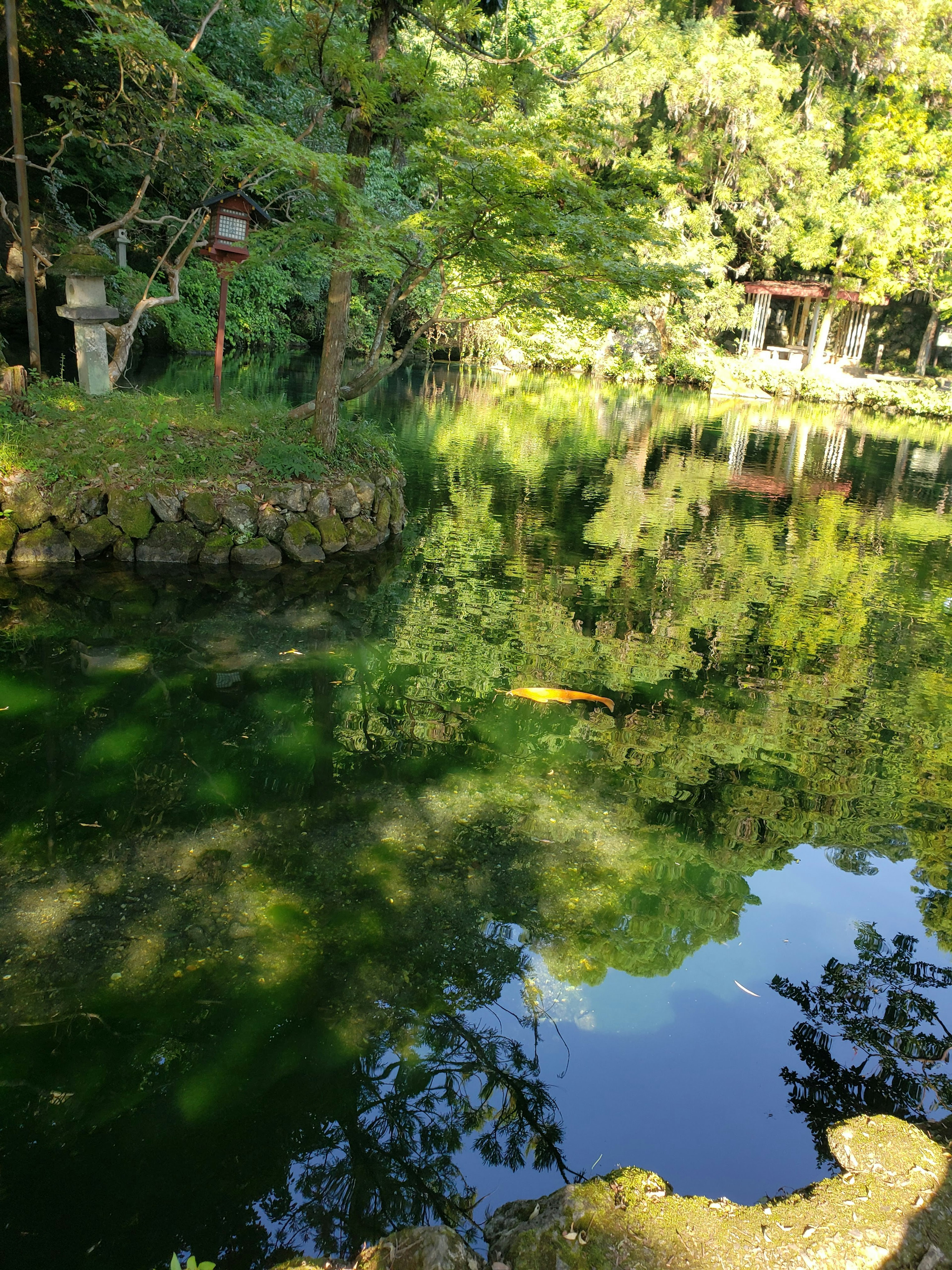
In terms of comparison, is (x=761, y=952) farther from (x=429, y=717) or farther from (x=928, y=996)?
(x=429, y=717)

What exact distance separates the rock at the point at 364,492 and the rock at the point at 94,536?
117 inches

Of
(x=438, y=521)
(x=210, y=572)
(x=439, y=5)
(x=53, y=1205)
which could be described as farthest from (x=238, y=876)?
(x=439, y=5)

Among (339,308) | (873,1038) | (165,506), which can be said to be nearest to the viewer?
(873,1038)

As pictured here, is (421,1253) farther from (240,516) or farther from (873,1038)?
(240,516)

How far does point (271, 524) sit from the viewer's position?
10.1 metres

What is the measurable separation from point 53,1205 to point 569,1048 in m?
2.11

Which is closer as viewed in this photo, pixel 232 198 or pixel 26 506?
pixel 26 506

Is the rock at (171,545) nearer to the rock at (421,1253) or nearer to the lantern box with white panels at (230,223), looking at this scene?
the lantern box with white panels at (230,223)

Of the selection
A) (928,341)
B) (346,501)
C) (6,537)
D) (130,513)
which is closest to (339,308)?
(346,501)

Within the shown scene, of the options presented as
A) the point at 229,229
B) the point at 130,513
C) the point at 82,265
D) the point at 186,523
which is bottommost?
the point at 186,523

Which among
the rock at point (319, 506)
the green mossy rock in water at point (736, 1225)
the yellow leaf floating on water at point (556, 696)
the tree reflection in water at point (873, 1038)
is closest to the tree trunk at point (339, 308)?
the rock at point (319, 506)

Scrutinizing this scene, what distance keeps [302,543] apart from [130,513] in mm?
1986

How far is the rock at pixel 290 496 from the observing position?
1005cm

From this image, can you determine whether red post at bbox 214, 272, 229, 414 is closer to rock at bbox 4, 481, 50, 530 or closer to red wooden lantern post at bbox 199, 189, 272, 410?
red wooden lantern post at bbox 199, 189, 272, 410
